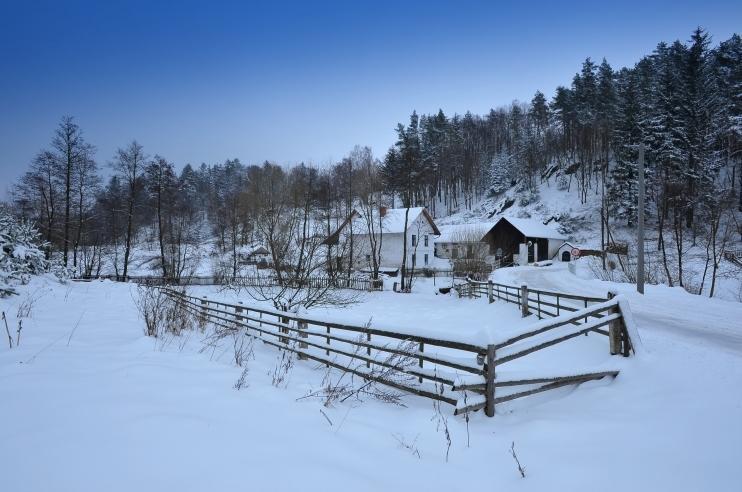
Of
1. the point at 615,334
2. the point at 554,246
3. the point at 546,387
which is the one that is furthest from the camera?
the point at 554,246

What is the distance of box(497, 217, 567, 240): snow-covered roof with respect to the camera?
48.2 meters

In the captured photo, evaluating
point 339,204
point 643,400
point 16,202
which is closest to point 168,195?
point 16,202

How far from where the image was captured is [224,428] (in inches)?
149

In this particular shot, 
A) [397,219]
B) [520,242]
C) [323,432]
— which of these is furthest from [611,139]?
[323,432]

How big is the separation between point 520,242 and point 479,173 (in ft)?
112

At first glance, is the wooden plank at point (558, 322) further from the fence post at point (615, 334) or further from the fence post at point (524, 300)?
the fence post at point (524, 300)

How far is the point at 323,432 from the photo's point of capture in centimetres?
406

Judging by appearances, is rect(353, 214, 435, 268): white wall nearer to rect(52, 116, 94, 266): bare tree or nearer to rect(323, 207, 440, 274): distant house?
rect(323, 207, 440, 274): distant house

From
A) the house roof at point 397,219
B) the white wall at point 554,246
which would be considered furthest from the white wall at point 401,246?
the white wall at point 554,246

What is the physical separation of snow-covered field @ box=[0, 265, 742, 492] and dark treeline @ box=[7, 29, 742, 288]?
400 inches

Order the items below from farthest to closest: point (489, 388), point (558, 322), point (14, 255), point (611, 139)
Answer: point (611, 139) → point (14, 255) → point (558, 322) → point (489, 388)

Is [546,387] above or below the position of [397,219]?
below

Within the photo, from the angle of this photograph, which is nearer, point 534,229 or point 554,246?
point 534,229

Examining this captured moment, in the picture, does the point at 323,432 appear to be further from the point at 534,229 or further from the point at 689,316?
the point at 534,229
